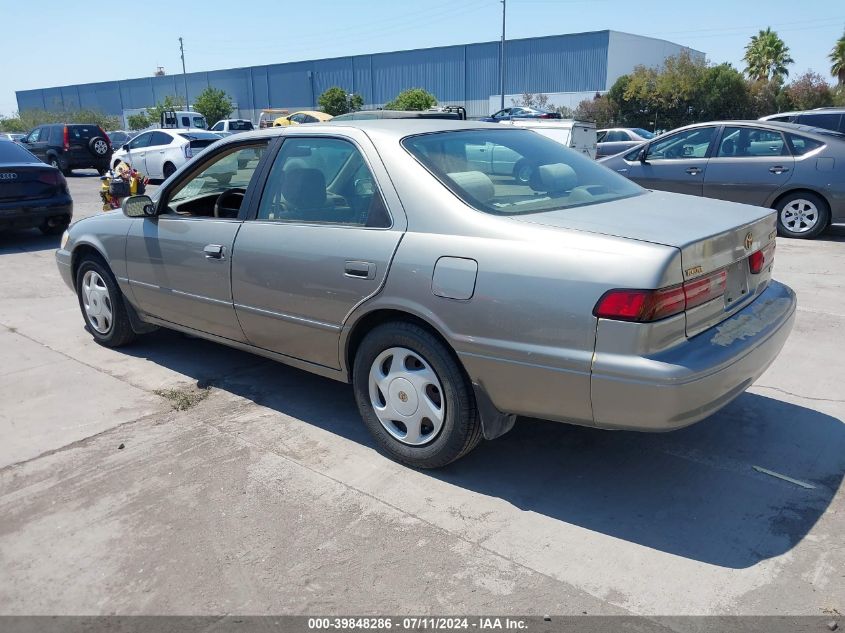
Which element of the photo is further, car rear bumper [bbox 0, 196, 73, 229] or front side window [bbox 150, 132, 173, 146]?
front side window [bbox 150, 132, 173, 146]

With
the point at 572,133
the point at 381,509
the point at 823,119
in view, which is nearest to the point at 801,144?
the point at 572,133

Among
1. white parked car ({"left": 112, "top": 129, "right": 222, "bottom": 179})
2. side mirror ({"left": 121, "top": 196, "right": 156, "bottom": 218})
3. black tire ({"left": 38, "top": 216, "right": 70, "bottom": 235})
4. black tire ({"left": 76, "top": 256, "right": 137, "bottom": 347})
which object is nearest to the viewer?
side mirror ({"left": 121, "top": 196, "right": 156, "bottom": 218})

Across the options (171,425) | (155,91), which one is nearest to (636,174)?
(171,425)

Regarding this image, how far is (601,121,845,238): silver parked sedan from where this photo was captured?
9312 mm

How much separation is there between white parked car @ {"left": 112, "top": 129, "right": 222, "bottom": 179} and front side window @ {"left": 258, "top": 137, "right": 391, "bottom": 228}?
1616 cm

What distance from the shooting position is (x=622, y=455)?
3.76m

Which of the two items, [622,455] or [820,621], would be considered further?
[622,455]

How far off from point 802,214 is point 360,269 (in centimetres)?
830

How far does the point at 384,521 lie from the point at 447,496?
361 millimetres

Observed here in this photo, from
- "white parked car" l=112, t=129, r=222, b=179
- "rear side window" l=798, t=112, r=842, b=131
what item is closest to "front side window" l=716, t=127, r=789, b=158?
"rear side window" l=798, t=112, r=842, b=131

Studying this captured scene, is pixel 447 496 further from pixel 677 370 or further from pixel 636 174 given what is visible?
pixel 636 174

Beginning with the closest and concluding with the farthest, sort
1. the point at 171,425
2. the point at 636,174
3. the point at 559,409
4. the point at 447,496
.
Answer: the point at 559,409 → the point at 447,496 → the point at 171,425 → the point at 636,174

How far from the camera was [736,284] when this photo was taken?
10.9 feet

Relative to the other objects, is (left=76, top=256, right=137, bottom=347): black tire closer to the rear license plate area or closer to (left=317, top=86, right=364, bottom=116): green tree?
the rear license plate area
